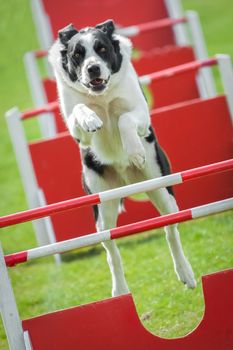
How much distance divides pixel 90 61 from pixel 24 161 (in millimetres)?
2109

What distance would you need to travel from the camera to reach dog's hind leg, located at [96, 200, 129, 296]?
16.6 ft

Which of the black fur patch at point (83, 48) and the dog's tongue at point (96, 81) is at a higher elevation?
the black fur patch at point (83, 48)

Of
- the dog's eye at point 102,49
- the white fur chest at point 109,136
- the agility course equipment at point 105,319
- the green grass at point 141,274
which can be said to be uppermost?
the dog's eye at point 102,49

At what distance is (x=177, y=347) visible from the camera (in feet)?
13.6

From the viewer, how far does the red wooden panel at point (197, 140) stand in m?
6.99

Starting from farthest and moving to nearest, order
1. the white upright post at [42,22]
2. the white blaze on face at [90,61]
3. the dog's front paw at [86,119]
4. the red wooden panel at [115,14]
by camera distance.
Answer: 1. the red wooden panel at [115,14]
2. the white upright post at [42,22]
3. the white blaze on face at [90,61]
4. the dog's front paw at [86,119]

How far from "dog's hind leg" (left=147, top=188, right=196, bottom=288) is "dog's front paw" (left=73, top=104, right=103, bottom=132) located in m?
0.72

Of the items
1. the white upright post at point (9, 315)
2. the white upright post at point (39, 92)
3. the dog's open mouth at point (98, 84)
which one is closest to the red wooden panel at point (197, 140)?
the dog's open mouth at point (98, 84)

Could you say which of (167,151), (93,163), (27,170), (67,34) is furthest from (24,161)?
(67,34)

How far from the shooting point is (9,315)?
4051mm

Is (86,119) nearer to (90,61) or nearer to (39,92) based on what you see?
(90,61)

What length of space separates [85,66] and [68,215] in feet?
7.36

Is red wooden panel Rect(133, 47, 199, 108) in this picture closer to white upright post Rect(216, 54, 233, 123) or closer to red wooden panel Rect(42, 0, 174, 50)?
red wooden panel Rect(42, 0, 174, 50)

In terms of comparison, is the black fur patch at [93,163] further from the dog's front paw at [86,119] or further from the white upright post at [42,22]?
the white upright post at [42,22]
